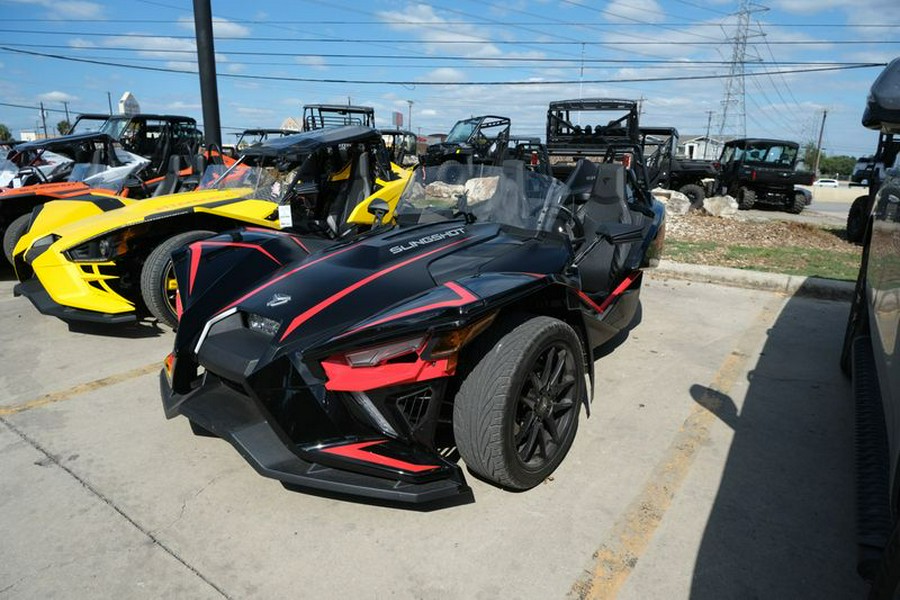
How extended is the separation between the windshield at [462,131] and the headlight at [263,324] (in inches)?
552

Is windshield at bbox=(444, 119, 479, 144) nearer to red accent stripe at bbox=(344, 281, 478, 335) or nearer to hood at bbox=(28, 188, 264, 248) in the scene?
hood at bbox=(28, 188, 264, 248)

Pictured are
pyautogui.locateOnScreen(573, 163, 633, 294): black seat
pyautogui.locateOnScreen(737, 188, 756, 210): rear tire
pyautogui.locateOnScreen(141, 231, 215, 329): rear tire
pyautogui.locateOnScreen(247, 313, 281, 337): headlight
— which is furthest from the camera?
pyautogui.locateOnScreen(737, 188, 756, 210): rear tire

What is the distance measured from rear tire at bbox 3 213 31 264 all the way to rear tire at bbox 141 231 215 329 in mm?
2973

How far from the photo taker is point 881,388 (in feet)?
7.85

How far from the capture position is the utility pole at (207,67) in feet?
37.4

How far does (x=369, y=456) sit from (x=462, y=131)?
15.8 m

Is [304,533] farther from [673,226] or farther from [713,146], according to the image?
[713,146]

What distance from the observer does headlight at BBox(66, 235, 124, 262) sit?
15.2 feet

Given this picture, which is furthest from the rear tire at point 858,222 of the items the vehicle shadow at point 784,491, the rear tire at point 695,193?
the vehicle shadow at point 784,491

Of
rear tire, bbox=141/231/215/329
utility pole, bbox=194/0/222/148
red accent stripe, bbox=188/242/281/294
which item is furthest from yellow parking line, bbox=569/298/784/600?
utility pole, bbox=194/0/222/148

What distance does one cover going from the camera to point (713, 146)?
54.1m

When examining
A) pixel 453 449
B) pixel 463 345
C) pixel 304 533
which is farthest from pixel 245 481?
pixel 463 345

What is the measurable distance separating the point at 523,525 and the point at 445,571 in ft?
1.44

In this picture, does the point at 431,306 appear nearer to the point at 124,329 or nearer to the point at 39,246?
the point at 124,329
